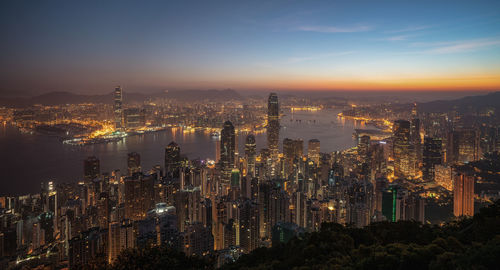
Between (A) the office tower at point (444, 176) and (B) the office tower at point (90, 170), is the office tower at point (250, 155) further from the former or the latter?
(A) the office tower at point (444, 176)

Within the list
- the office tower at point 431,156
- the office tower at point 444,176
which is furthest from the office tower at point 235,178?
the office tower at point 431,156

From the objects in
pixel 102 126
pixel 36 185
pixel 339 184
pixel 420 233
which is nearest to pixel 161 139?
pixel 102 126

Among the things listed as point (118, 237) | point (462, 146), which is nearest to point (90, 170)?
point (118, 237)

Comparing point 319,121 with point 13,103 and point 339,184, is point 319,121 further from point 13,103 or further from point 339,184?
point 13,103

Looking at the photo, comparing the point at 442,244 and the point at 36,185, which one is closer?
the point at 442,244

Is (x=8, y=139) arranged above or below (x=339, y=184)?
above

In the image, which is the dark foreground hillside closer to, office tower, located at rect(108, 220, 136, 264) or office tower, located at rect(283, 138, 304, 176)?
office tower, located at rect(108, 220, 136, 264)
